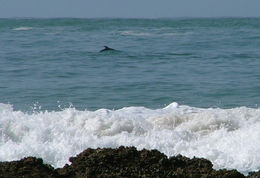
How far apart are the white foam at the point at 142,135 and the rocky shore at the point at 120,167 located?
9.14ft

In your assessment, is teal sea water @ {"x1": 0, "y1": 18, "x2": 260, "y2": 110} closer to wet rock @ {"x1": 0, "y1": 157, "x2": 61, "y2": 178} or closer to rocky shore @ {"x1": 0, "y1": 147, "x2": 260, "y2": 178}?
rocky shore @ {"x1": 0, "y1": 147, "x2": 260, "y2": 178}

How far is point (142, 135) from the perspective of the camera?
11.0 meters

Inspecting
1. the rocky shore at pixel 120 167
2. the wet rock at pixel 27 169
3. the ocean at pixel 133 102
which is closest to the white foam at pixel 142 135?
the ocean at pixel 133 102

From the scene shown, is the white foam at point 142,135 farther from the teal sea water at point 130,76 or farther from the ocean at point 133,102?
the teal sea water at point 130,76

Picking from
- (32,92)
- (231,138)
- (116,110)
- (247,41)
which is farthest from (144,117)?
(247,41)

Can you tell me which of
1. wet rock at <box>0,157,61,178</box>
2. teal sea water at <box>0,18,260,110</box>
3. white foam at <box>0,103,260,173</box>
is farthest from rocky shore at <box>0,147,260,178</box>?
teal sea water at <box>0,18,260,110</box>

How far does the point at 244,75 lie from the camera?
20.9m

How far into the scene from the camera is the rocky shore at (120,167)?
5312 millimetres

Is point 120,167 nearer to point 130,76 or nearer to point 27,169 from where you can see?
point 27,169

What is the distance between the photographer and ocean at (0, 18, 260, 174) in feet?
31.6

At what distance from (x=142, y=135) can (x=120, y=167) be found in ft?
17.9

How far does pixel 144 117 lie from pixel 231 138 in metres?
2.97

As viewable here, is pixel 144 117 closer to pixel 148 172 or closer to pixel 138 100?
pixel 138 100

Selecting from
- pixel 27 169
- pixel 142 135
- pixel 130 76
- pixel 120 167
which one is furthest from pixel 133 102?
pixel 27 169
